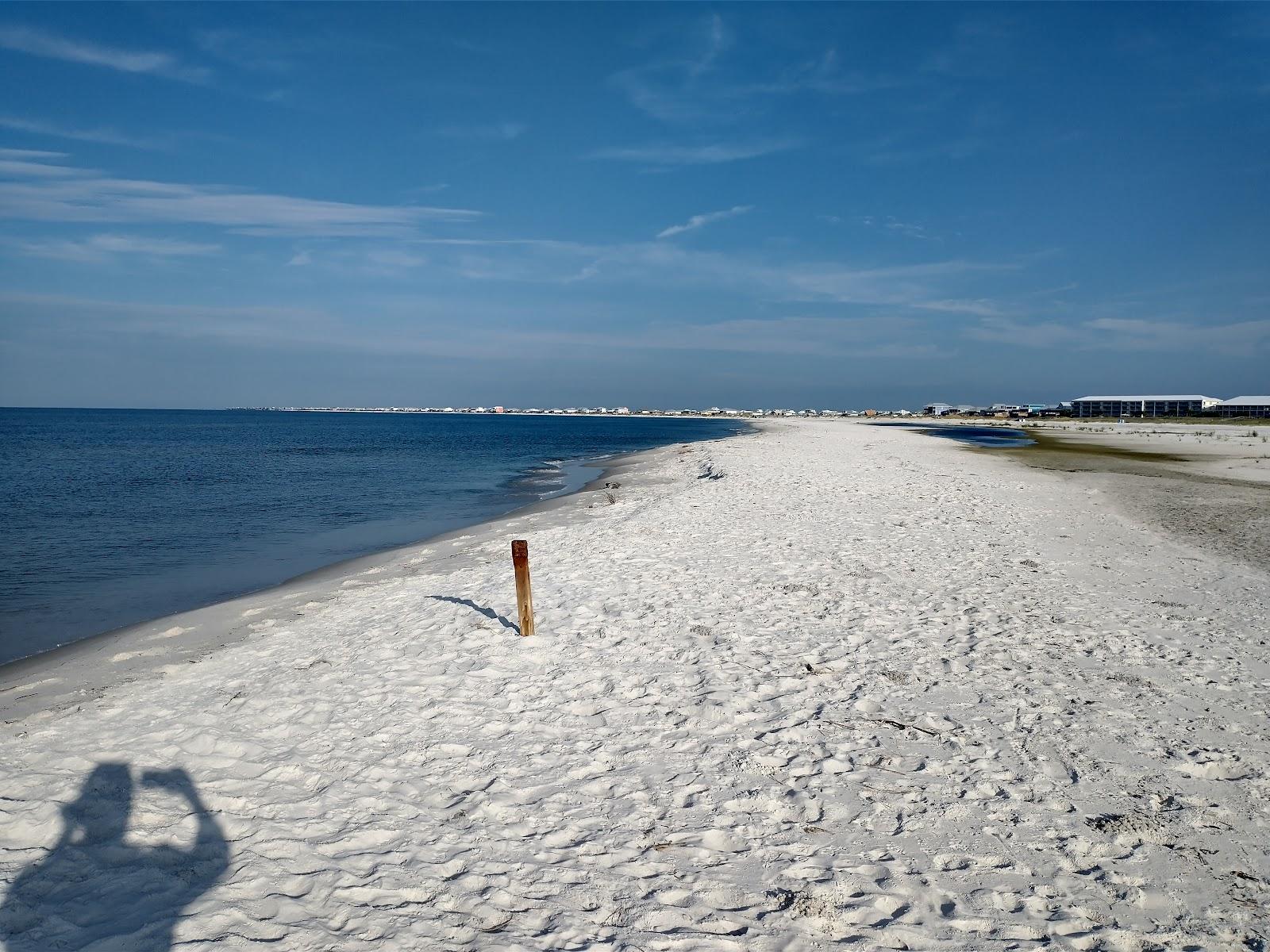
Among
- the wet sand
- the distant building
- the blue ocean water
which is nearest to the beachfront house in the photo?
the distant building

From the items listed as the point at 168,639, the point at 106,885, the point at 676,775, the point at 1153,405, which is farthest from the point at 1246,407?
the point at 106,885

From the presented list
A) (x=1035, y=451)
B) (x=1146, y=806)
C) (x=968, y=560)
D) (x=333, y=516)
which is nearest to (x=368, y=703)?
(x=1146, y=806)

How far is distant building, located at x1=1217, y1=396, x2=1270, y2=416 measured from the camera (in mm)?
102137

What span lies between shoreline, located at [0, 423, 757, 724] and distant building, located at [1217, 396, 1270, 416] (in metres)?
128

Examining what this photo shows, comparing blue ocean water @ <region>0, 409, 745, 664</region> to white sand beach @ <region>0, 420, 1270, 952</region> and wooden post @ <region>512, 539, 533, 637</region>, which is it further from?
wooden post @ <region>512, 539, 533, 637</region>

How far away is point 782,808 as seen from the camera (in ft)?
16.0

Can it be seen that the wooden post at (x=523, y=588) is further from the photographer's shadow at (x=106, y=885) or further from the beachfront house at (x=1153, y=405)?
the beachfront house at (x=1153, y=405)

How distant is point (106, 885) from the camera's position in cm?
427

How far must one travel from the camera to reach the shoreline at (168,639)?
786 centimetres

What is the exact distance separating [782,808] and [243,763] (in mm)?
4321

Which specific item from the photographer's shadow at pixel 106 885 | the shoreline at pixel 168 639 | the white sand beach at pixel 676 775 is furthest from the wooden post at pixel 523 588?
the shoreline at pixel 168 639

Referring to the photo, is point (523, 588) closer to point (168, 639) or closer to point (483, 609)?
point (483, 609)

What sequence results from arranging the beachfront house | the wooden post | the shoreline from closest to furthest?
the shoreline
the wooden post
the beachfront house

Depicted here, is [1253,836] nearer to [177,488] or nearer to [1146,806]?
[1146,806]
